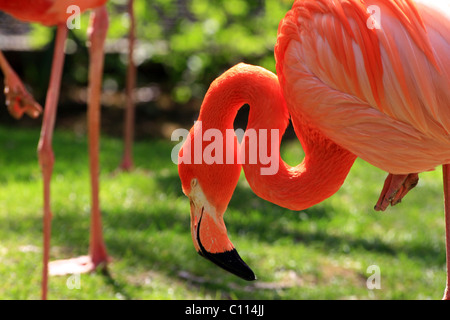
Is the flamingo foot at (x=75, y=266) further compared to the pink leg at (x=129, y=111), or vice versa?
the pink leg at (x=129, y=111)

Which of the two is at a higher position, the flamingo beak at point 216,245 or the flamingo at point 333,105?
the flamingo at point 333,105

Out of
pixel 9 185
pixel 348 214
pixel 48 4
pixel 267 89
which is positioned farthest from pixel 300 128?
pixel 9 185

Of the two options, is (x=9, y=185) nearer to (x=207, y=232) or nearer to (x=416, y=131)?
(x=207, y=232)

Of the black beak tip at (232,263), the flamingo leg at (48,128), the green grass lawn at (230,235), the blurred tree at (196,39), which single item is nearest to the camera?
the black beak tip at (232,263)

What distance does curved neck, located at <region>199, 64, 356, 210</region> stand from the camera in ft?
7.75

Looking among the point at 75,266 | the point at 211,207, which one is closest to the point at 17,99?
the point at 75,266

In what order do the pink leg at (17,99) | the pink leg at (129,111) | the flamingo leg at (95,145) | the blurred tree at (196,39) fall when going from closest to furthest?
the pink leg at (17,99) < the flamingo leg at (95,145) < the pink leg at (129,111) < the blurred tree at (196,39)

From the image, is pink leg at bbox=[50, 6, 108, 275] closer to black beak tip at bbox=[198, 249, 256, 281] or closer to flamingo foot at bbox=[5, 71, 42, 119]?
flamingo foot at bbox=[5, 71, 42, 119]

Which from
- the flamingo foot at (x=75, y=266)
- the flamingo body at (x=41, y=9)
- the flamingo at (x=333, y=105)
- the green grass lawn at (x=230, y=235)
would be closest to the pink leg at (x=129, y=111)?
the green grass lawn at (x=230, y=235)

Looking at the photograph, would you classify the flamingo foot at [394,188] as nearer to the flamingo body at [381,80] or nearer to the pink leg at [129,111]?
the flamingo body at [381,80]

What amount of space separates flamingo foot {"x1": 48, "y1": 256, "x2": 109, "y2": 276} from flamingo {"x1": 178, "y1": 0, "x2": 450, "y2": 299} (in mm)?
1609

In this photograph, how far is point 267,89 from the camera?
240cm

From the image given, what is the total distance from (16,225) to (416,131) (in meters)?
3.08

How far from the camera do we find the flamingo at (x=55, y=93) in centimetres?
315
